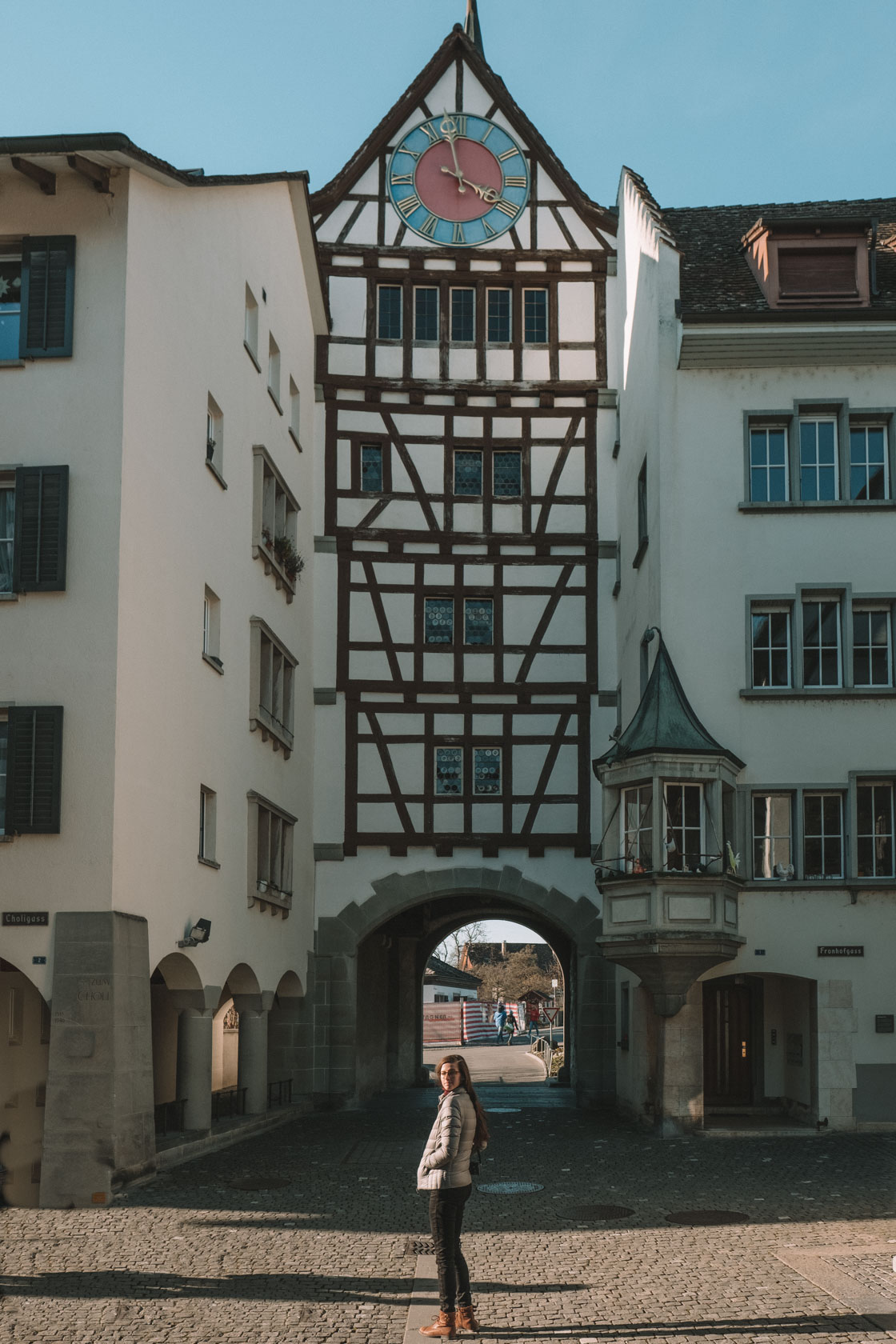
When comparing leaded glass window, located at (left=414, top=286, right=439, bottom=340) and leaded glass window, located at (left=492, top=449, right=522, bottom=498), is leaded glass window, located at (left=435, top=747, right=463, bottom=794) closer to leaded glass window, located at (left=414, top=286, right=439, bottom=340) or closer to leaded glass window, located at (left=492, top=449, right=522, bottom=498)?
leaded glass window, located at (left=492, top=449, right=522, bottom=498)

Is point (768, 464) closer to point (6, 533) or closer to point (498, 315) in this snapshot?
point (498, 315)

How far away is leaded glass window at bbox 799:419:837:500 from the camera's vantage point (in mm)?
25422

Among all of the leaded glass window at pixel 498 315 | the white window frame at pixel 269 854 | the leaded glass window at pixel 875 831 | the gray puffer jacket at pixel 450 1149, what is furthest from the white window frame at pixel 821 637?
the gray puffer jacket at pixel 450 1149

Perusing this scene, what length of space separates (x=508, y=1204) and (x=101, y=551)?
27.9ft

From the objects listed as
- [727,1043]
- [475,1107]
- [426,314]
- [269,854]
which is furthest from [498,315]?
[475,1107]

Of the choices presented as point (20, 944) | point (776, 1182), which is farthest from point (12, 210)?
point (776, 1182)

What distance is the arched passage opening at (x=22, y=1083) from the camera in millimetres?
17578

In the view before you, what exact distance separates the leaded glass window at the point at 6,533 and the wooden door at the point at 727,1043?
44.5 feet

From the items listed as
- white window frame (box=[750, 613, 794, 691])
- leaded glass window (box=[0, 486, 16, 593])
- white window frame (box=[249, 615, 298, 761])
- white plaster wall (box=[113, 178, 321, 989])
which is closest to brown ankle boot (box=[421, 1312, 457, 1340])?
white plaster wall (box=[113, 178, 321, 989])

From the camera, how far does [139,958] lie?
18.1 m

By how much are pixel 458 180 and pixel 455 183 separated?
103 millimetres

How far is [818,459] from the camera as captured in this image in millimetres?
25531

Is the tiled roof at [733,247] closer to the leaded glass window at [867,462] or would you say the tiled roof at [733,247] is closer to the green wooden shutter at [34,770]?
the leaded glass window at [867,462]

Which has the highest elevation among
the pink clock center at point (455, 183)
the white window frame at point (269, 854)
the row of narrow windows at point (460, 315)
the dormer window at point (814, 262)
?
the pink clock center at point (455, 183)
